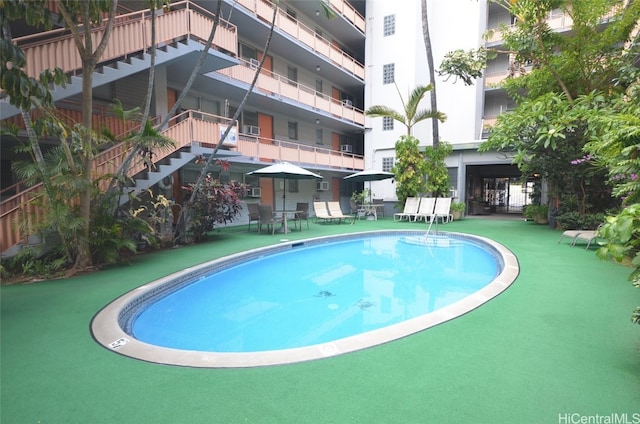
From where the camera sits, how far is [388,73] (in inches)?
807

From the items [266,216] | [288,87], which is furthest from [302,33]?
[266,216]

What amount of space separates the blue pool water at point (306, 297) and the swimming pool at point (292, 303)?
16 mm

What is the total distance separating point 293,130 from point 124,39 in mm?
10886

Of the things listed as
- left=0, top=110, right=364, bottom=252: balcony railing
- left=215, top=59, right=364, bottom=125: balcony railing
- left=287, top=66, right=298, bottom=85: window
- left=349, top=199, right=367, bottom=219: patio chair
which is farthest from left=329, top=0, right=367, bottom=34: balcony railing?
left=349, top=199, right=367, bottom=219: patio chair

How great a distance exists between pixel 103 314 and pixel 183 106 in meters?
10.6

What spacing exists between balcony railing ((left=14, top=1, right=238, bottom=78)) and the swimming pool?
17.0 feet

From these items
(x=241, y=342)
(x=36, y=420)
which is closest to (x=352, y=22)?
(x=241, y=342)

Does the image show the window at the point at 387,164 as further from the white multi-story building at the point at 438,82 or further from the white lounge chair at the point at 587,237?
the white lounge chair at the point at 587,237

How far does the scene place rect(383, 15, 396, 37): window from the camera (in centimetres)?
2023

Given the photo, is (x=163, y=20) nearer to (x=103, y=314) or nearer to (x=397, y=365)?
(x=103, y=314)

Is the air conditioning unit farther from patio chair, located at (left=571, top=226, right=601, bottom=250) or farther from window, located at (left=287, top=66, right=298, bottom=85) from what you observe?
patio chair, located at (left=571, top=226, right=601, bottom=250)

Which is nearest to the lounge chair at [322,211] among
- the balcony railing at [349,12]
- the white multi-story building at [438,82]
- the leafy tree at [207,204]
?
the leafy tree at [207,204]

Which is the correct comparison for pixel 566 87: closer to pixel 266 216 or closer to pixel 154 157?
pixel 266 216

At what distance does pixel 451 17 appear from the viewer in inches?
754
